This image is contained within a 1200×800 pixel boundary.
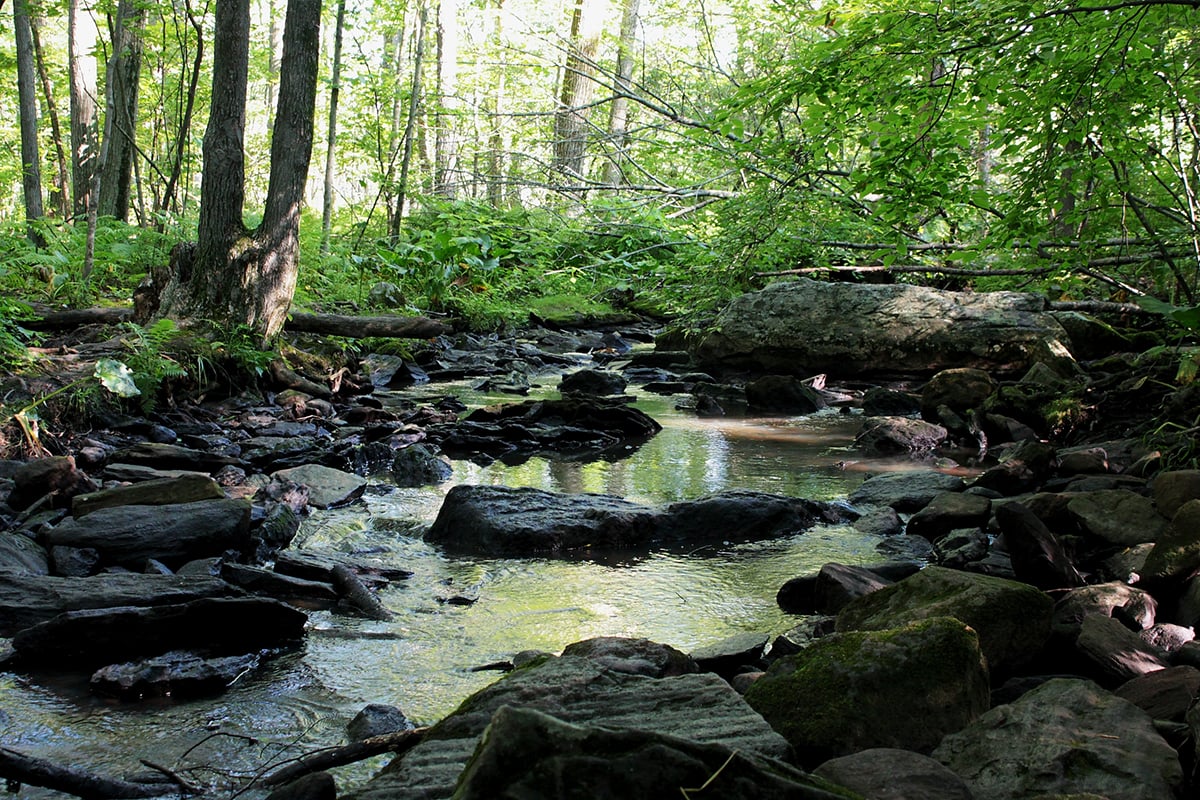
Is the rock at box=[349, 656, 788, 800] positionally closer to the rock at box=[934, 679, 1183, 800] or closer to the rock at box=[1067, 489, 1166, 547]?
the rock at box=[934, 679, 1183, 800]

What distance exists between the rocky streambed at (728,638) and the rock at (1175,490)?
0.04ft

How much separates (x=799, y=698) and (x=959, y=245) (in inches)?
303

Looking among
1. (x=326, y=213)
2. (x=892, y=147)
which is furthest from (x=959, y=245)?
(x=326, y=213)

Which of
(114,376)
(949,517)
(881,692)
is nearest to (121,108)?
(114,376)

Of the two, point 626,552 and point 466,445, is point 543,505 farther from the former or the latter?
point 466,445

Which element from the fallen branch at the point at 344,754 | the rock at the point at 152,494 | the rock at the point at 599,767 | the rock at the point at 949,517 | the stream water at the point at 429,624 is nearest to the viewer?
the rock at the point at 599,767

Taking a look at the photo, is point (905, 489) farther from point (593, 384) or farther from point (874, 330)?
point (874, 330)

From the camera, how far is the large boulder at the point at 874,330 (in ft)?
34.5

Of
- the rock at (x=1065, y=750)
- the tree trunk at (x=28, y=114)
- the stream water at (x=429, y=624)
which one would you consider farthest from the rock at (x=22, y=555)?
the tree trunk at (x=28, y=114)

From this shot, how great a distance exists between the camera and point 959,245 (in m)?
9.32

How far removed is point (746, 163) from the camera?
8531 millimetres

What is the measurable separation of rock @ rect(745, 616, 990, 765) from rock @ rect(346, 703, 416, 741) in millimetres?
1124

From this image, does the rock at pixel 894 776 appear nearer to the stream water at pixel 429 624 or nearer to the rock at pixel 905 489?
the stream water at pixel 429 624

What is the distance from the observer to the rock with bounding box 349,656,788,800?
2.13 m
